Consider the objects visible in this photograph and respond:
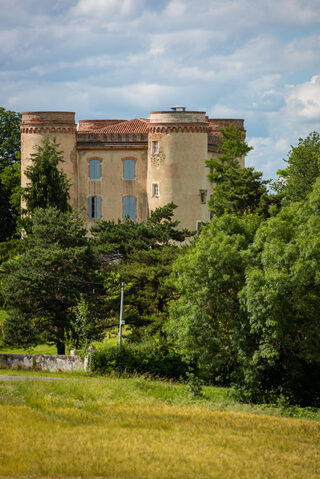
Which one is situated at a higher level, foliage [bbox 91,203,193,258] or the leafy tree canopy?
the leafy tree canopy

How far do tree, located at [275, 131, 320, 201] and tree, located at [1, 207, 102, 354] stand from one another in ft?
59.8

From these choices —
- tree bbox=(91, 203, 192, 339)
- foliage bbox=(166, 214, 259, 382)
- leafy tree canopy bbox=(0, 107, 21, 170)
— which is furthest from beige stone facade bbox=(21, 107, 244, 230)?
foliage bbox=(166, 214, 259, 382)

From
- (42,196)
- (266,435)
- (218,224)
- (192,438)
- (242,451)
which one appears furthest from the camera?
(42,196)

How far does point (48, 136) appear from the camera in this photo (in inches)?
2496

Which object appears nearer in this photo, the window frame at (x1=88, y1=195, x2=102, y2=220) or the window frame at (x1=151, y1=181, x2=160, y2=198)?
the window frame at (x1=151, y1=181, x2=160, y2=198)

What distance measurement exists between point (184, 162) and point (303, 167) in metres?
9.90

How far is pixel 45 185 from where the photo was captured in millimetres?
58594

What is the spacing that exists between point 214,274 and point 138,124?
32666mm

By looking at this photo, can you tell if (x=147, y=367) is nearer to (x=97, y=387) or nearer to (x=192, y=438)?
(x=97, y=387)

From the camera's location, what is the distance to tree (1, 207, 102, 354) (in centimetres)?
4497

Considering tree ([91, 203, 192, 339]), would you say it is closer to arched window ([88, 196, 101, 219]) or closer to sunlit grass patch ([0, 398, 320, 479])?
arched window ([88, 196, 101, 219])

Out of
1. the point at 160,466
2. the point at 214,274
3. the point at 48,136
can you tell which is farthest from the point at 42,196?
the point at 160,466

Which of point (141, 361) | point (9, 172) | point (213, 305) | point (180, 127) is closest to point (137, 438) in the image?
point (213, 305)

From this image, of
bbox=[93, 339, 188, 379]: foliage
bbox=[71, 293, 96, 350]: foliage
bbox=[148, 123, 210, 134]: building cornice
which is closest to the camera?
bbox=[93, 339, 188, 379]: foliage
